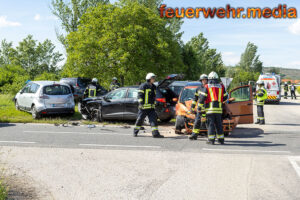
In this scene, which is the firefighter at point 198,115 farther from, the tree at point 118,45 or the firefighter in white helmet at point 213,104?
the tree at point 118,45

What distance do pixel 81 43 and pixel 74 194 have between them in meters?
21.2

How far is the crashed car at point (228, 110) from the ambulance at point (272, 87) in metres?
18.2

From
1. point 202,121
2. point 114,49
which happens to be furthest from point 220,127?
point 114,49

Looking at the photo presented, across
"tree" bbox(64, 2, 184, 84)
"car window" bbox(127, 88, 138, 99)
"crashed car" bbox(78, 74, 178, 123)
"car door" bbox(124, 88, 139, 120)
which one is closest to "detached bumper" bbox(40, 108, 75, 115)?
"crashed car" bbox(78, 74, 178, 123)

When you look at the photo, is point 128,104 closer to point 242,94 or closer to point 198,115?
point 198,115

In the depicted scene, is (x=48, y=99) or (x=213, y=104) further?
(x=48, y=99)

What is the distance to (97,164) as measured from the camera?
245 inches

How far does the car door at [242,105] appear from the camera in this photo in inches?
424

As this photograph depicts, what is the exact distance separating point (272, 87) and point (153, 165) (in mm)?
25220

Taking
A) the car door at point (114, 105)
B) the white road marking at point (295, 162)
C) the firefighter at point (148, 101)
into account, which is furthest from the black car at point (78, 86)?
the white road marking at point (295, 162)

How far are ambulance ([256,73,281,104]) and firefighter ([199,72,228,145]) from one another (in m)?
21.6

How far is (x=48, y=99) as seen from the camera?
43.5 ft

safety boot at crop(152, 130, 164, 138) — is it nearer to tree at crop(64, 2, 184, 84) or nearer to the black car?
the black car

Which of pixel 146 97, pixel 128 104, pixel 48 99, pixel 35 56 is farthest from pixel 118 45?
pixel 35 56
